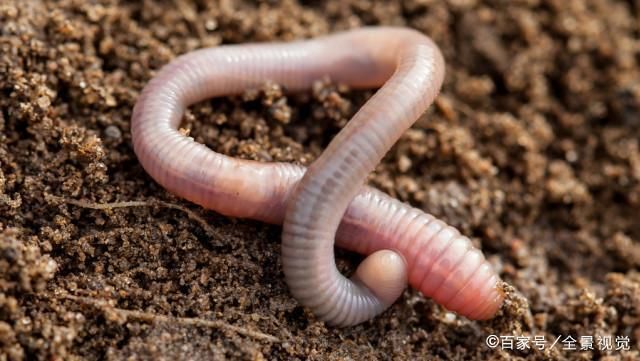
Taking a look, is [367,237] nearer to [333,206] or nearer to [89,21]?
[333,206]

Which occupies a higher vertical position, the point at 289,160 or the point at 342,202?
the point at 342,202

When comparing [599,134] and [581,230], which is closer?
[581,230]

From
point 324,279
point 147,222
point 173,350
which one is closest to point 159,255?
point 147,222

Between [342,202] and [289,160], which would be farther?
[289,160]
